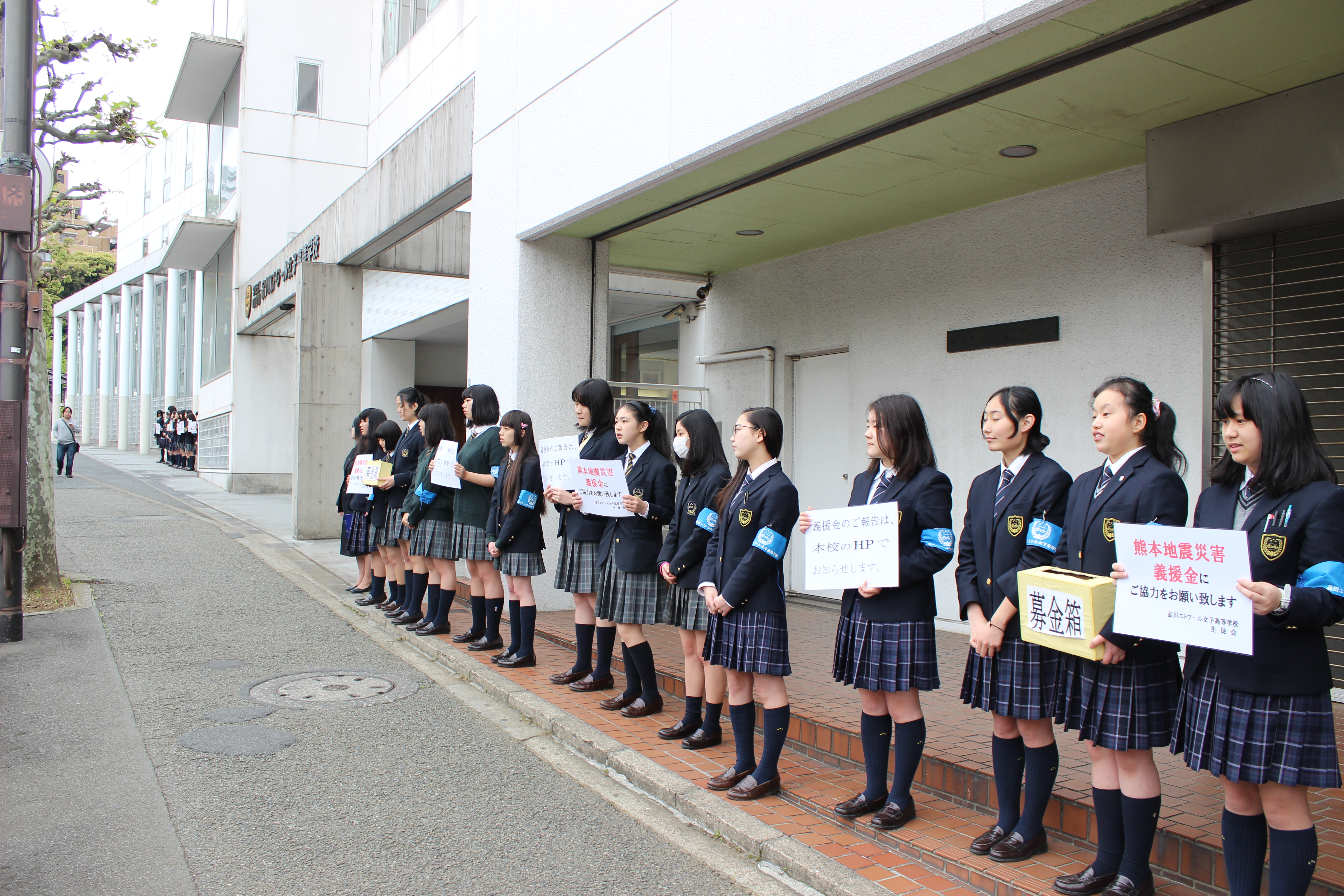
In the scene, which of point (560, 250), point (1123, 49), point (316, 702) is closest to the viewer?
point (1123, 49)

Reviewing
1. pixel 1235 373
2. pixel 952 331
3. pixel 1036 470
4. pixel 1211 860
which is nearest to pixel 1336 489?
pixel 1036 470

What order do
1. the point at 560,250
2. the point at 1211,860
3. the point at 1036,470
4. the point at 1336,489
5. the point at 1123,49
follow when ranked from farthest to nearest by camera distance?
the point at 560,250 → the point at 1123,49 → the point at 1036,470 → the point at 1211,860 → the point at 1336,489

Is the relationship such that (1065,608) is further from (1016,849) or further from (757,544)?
(757,544)

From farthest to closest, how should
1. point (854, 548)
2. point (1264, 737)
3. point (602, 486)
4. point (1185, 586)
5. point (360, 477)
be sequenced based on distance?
point (360, 477) → point (602, 486) → point (854, 548) → point (1185, 586) → point (1264, 737)

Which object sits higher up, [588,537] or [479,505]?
[479,505]

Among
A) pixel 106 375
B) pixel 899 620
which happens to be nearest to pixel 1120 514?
pixel 899 620

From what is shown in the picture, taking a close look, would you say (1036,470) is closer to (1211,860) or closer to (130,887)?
(1211,860)

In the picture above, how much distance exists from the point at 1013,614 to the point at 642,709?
2.79m

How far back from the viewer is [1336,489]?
2797 millimetres

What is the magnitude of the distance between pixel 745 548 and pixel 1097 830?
72.6 inches

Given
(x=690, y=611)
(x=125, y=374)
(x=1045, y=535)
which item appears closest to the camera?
(x=1045, y=535)

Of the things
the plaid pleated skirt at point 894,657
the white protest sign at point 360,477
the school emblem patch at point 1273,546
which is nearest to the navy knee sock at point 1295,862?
the school emblem patch at point 1273,546

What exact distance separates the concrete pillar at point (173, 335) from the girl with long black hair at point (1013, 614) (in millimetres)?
34724

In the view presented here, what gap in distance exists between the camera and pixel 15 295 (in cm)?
794
